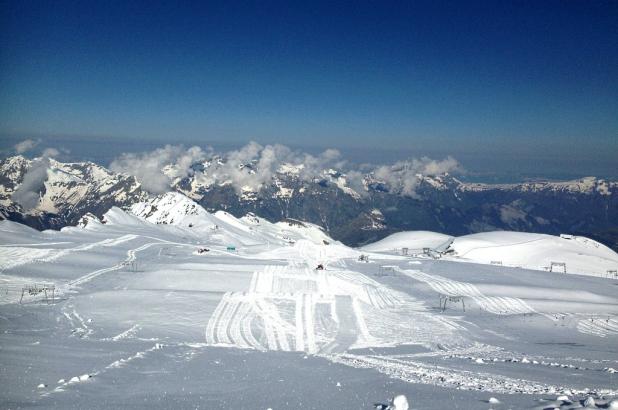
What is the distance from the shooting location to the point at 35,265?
147ft

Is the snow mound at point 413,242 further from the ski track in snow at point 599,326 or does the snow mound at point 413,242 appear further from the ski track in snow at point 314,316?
the ski track in snow at point 599,326

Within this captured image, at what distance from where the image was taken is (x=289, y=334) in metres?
27.9

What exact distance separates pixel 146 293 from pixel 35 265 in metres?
15.9

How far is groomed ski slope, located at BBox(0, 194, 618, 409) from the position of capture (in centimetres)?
1319

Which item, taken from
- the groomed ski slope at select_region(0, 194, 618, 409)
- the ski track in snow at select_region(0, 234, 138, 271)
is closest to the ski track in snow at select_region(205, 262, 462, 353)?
the groomed ski slope at select_region(0, 194, 618, 409)

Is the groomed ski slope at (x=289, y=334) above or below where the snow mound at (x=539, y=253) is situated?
below

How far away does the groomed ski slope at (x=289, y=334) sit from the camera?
13.2m

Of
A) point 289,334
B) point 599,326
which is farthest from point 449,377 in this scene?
point 599,326

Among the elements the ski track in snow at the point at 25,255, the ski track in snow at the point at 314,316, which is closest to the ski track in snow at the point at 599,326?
the ski track in snow at the point at 314,316

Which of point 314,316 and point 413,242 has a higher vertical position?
point 413,242

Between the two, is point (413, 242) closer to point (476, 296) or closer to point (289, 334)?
point (476, 296)

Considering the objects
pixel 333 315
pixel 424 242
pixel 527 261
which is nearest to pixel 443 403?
pixel 333 315

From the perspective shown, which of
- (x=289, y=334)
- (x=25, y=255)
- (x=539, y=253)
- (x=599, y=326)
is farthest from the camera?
(x=539, y=253)

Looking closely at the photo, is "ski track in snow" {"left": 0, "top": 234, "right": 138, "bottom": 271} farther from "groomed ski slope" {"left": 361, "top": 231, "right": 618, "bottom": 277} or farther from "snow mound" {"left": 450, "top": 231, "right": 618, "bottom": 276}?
"snow mound" {"left": 450, "top": 231, "right": 618, "bottom": 276}
